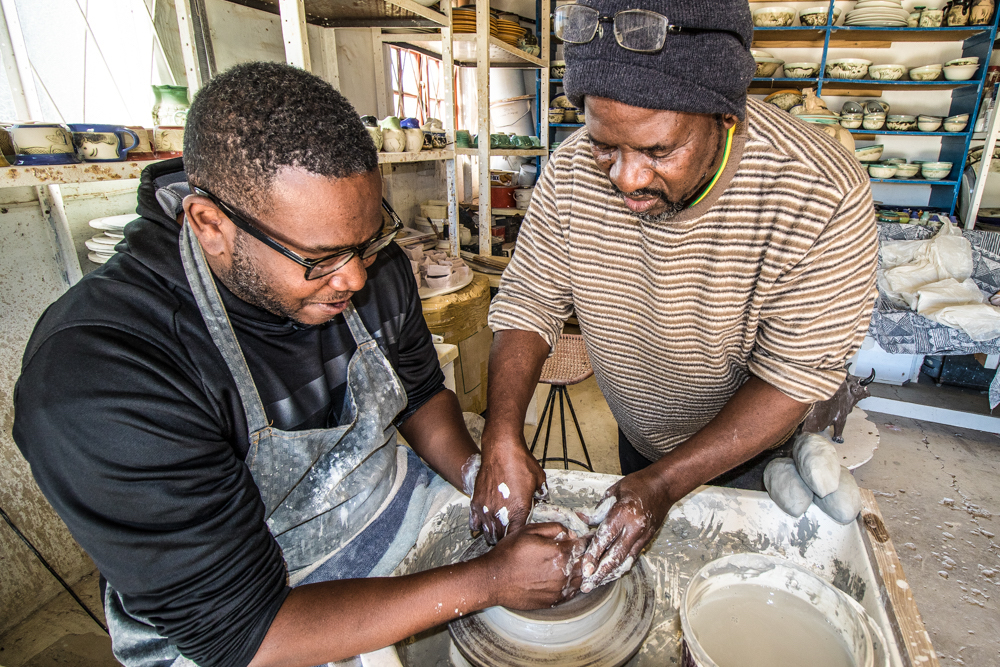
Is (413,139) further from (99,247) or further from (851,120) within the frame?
(851,120)

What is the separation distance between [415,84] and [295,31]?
13.0 ft

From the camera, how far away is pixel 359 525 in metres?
1.42

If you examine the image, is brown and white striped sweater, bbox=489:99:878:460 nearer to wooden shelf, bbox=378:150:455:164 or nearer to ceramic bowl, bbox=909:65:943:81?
wooden shelf, bbox=378:150:455:164

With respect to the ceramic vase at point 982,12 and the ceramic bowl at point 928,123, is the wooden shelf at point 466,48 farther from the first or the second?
the ceramic vase at point 982,12

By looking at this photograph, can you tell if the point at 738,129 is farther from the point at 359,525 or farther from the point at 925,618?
the point at 925,618

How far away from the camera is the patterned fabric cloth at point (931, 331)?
3820 mm

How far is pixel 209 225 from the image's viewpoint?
1057mm

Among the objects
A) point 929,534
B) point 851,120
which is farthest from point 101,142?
point 851,120

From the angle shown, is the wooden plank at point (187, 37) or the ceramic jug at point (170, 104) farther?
the wooden plank at point (187, 37)

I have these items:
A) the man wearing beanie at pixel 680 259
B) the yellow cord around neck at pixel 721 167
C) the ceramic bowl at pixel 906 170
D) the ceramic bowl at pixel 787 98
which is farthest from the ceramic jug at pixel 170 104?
the ceramic bowl at pixel 906 170

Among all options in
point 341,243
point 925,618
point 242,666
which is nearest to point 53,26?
point 341,243

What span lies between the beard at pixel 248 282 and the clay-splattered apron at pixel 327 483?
0.16 feet

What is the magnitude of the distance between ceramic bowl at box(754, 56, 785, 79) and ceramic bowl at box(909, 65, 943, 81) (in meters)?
1.27

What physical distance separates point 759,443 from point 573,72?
909 millimetres
